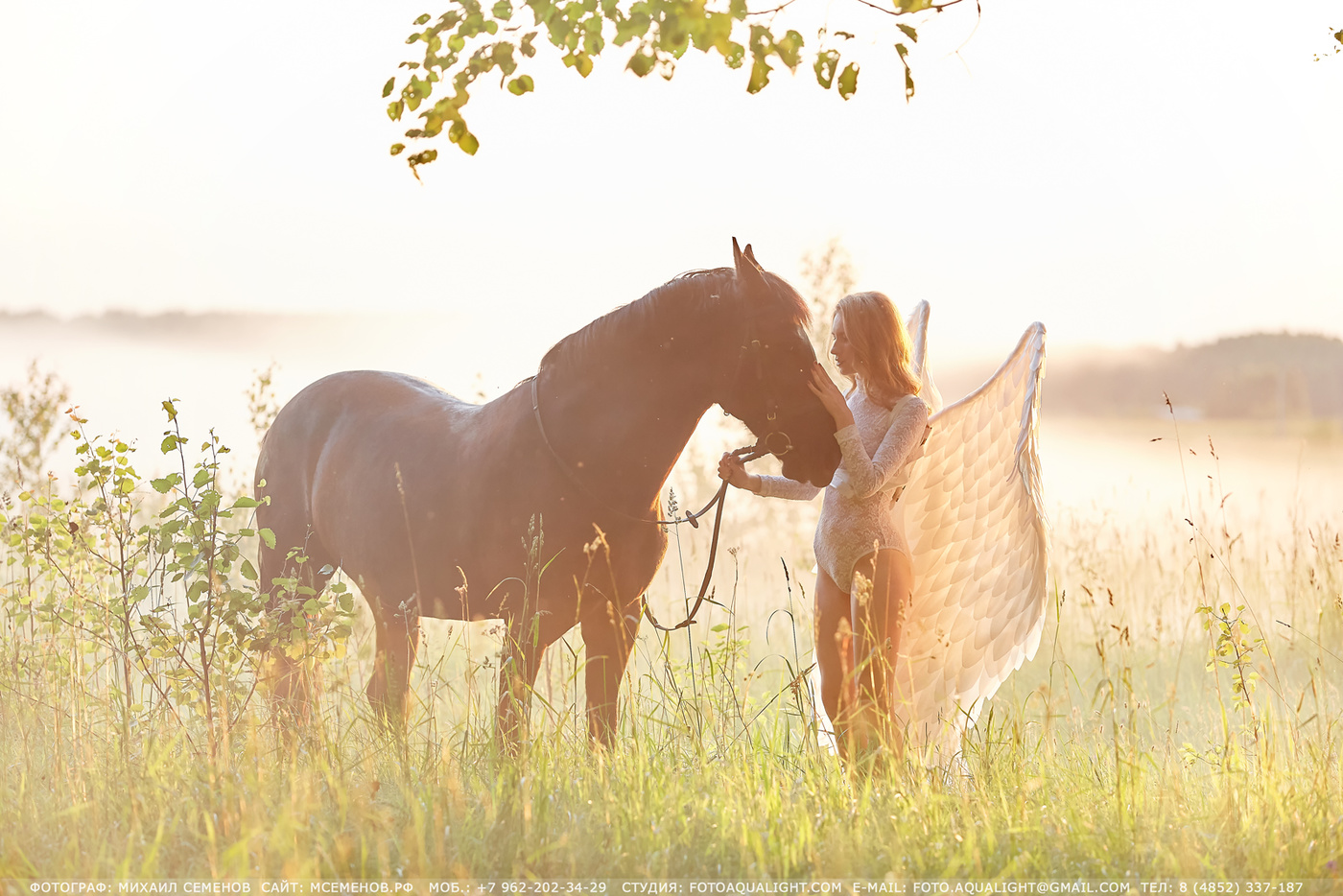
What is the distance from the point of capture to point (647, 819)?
134 inches

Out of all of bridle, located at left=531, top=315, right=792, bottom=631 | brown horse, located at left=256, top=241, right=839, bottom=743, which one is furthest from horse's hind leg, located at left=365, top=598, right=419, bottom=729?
bridle, located at left=531, top=315, right=792, bottom=631

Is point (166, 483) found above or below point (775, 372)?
below

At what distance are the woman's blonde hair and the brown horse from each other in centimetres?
38

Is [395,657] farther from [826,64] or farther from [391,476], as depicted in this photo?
[826,64]

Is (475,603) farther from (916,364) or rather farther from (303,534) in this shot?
(916,364)

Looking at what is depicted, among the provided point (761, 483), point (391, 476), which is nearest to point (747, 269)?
point (761, 483)

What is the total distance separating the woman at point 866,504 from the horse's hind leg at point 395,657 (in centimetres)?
160

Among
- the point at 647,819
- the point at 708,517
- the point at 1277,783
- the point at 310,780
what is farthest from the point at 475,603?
the point at 708,517

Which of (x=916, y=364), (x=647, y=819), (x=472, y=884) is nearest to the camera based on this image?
(x=472, y=884)

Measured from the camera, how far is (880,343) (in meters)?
4.34

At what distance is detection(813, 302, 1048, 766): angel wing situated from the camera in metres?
4.84

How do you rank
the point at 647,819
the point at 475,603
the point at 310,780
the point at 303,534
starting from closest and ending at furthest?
the point at 647,819 → the point at 310,780 → the point at 475,603 → the point at 303,534

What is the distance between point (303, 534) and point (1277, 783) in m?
4.61

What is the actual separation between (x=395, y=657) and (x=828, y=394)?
2.24 metres
